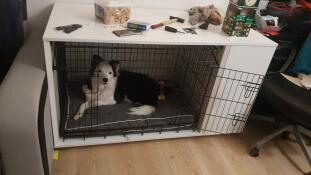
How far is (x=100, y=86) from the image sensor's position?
1827 millimetres

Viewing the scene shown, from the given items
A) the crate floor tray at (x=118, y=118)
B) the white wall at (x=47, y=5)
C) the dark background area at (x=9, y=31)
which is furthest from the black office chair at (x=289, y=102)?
the dark background area at (x=9, y=31)

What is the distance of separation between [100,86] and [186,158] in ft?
2.39

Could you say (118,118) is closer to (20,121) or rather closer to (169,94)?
(169,94)

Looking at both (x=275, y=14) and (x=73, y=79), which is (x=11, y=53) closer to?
(x=73, y=79)

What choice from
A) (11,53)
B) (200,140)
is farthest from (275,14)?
(11,53)

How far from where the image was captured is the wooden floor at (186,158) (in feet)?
5.23

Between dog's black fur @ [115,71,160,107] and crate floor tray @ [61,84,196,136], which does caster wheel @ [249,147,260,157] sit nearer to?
crate floor tray @ [61,84,196,136]

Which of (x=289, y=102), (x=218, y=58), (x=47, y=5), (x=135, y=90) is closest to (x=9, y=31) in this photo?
(x=47, y=5)

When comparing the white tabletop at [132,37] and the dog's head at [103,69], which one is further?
the dog's head at [103,69]

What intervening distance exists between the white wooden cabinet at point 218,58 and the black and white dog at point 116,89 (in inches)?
9.9

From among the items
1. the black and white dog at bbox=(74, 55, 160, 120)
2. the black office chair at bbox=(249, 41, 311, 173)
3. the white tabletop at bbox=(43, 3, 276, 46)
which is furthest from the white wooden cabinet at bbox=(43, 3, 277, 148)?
the black and white dog at bbox=(74, 55, 160, 120)

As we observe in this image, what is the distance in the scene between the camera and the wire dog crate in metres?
1.71

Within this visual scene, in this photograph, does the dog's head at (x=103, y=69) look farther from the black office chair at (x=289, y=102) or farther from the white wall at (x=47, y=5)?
the black office chair at (x=289, y=102)

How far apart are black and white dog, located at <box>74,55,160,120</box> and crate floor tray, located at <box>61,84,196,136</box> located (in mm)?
41
